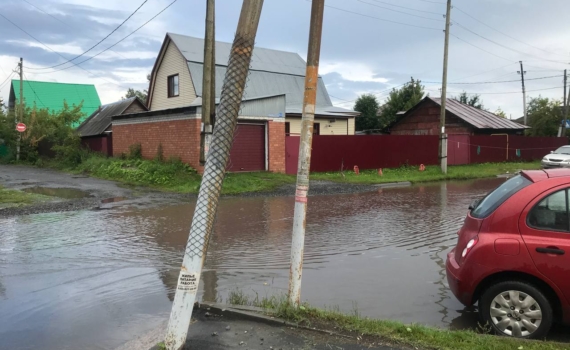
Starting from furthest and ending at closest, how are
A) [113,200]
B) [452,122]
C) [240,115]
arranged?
1. [452,122]
2. [240,115]
3. [113,200]

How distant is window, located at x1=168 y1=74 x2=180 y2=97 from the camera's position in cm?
3022

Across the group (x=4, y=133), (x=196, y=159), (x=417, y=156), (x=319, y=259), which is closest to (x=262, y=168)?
(x=196, y=159)

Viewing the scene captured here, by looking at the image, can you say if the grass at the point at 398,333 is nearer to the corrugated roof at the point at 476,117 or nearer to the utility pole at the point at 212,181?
the utility pole at the point at 212,181

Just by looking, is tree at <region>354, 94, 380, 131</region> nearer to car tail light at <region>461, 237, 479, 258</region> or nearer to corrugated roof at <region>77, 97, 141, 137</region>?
corrugated roof at <region>77, 97, 141, 137</region>

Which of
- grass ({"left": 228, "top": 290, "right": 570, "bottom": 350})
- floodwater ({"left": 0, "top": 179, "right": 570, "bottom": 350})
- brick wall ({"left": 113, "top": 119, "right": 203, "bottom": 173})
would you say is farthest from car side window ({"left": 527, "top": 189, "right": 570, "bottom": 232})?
brick wall ({"left": 113, "top": 119, "right": 203, "bottom": 173})

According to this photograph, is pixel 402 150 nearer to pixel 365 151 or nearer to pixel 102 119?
pixel 365 151

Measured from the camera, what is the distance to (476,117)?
115ft

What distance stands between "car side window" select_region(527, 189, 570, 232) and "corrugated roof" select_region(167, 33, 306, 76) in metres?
25.5

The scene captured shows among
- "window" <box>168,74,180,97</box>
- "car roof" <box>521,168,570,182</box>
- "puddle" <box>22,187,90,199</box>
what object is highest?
"window" <box>168,74,180,97</box>

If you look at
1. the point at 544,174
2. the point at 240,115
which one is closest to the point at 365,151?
the point at 240,115

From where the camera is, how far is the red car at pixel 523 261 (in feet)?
14.2

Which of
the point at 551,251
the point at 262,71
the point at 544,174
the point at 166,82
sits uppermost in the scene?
the point at 262,71

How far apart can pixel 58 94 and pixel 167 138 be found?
35.1 metres

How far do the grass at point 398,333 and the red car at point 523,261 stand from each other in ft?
1.11
